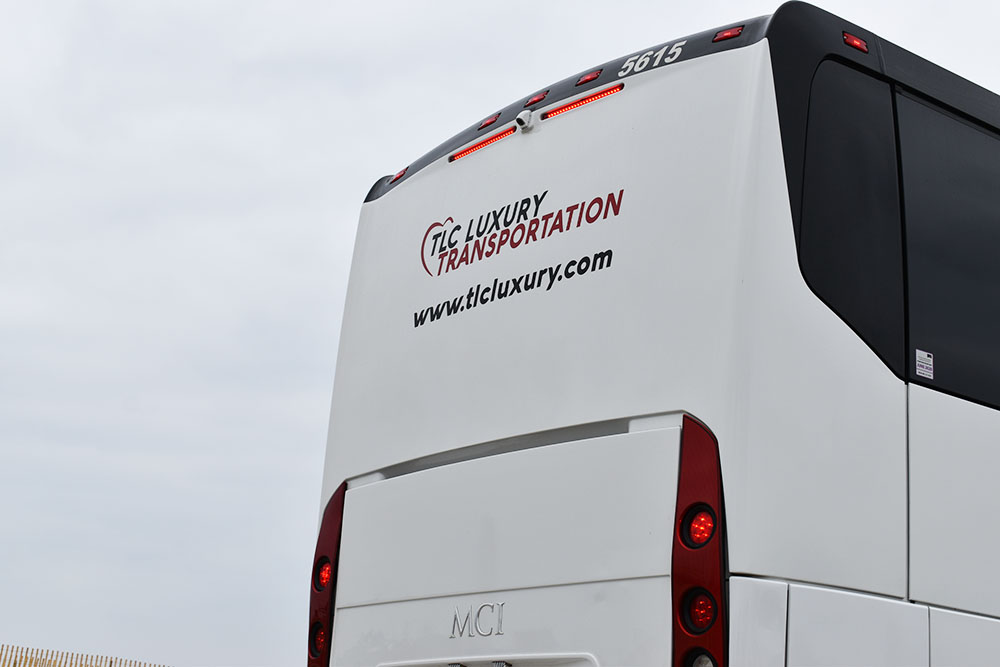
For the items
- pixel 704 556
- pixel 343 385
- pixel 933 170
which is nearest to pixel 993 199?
pixel 933 170

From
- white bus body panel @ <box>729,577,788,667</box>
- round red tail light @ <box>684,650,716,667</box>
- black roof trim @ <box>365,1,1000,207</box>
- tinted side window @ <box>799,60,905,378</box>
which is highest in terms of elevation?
black roof trim @ <box>365,1,1000,207</box>

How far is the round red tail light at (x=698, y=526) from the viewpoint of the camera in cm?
371

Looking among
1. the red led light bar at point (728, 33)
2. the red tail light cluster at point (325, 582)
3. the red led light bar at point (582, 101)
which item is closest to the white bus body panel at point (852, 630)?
the red led light bar at point (728, 33)

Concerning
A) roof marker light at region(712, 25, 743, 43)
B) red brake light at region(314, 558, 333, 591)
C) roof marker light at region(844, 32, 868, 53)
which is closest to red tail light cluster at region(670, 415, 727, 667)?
roof marker light at region(712, 25, 743, 43)

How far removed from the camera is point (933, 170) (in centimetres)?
447

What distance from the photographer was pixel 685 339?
396cm

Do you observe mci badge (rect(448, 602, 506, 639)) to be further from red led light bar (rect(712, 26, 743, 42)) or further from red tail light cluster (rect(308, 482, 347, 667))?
red led light bar (rect(712, 26, 743, 42))

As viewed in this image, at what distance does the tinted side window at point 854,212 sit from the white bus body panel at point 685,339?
0.30 ft

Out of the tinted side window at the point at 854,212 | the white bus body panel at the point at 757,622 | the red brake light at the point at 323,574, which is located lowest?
the white bus body panel at the point at 757,622

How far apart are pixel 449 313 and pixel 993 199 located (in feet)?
7.00

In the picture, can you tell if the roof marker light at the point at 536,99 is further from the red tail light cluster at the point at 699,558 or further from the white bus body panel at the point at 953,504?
the white bus body panel at the point at 953,504

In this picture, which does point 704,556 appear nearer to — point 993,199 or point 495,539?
point 495,539

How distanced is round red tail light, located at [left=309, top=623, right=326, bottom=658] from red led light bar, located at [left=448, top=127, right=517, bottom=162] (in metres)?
2.05

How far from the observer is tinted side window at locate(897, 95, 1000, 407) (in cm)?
424
